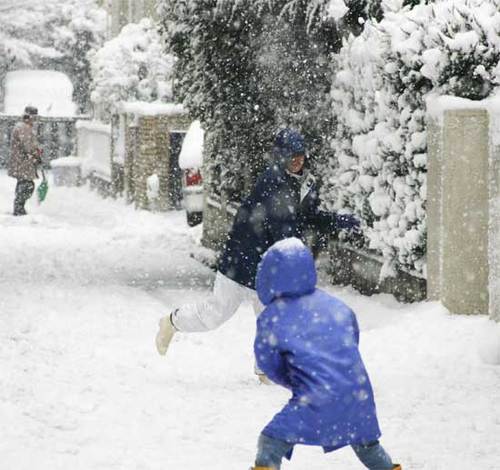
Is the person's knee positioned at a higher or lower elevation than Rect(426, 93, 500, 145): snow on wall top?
lower

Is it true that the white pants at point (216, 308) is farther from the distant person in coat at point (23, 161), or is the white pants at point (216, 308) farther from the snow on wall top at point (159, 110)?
the snow on wall top at point (159, 110)

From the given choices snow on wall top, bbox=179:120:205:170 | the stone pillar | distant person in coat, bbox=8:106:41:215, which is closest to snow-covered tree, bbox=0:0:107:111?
distant person in coat, bbox=8:106:41:215

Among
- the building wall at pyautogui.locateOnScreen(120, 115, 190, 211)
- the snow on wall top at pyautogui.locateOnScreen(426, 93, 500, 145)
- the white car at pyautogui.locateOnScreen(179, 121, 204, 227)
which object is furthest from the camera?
the building wall at pyautogui.locateOnScreen(120, 115, 190, 211)

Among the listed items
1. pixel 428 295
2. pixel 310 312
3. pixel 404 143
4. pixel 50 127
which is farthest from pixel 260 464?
pixel 50 127

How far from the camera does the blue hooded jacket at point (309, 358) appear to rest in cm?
482

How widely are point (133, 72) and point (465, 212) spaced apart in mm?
19120

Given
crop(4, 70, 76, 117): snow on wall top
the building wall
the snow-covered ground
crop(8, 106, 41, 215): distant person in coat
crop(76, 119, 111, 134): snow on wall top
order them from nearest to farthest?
the snow-covered ground < crop(8, 106, 41, 215): distant person in coat < the building wall < crop(76, 119, 111, 134): snow on wall top < crop(4, 70, 76, 117): snow on wall top

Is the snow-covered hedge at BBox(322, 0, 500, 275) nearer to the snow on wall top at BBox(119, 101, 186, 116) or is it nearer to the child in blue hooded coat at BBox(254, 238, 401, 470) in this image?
the child in blue hooded coat at BBox(254, 238, 401, 470)

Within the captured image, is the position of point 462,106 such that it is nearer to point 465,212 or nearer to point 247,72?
point 465,212

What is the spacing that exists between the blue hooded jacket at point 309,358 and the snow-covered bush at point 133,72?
22.4 metres

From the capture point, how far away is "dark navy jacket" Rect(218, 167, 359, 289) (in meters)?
7.86

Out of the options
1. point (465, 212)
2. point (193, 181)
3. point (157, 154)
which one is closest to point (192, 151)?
point (193, 181)

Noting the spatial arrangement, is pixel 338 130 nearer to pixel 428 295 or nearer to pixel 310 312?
pixel 428 295

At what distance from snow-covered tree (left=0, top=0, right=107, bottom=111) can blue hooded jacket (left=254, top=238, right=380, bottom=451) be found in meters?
39.3
